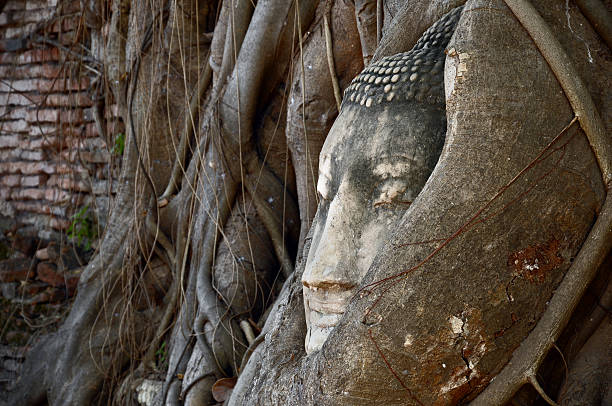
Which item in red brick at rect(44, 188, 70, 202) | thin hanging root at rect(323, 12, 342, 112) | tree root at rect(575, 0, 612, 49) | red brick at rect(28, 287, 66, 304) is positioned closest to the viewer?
tree root at rect(575, 0, 612, 49)

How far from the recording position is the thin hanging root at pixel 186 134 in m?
3.07

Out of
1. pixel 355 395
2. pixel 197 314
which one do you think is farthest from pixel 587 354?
pixel 197 314

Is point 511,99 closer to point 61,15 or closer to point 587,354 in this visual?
point 587,354

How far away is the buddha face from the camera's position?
1395 mm

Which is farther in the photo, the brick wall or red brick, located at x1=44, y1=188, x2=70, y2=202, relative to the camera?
red brick, located at x1=44, y1=188, x2=70, y2=202

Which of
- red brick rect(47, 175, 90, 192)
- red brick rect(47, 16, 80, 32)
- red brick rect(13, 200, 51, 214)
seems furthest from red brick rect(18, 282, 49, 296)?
red brick rect(47, 16, 80, 32)

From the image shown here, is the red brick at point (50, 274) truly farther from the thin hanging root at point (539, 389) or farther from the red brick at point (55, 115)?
the thin hanging root at point (539, 389)

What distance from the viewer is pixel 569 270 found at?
1254 millimetres

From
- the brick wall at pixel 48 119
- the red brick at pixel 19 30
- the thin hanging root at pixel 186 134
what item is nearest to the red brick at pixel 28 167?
the brick wall at pixel 48 119

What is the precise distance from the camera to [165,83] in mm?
3279

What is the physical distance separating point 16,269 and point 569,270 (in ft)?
12.4

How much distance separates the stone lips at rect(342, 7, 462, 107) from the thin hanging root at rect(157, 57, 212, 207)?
1.62 m

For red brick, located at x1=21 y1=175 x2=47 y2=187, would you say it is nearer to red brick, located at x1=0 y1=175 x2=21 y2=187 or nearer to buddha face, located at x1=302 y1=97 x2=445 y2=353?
red brick, located at x1=0 y1=175 x2=21 y2=187

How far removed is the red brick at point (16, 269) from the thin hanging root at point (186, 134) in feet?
4.97
